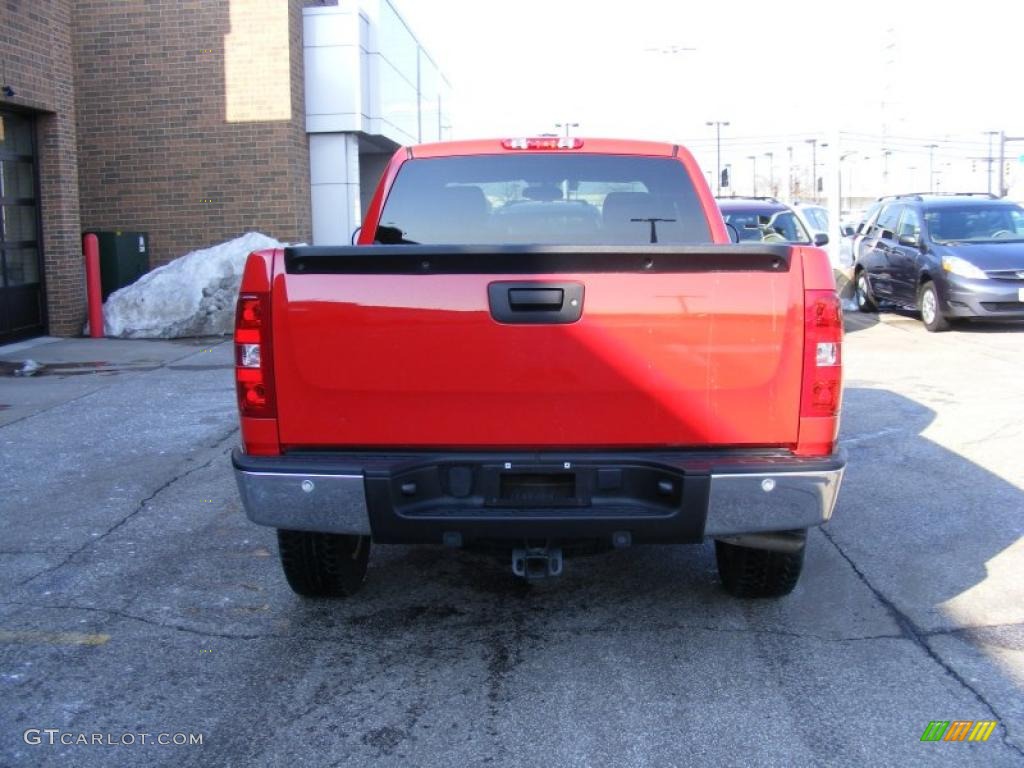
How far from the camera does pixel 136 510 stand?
252 inches

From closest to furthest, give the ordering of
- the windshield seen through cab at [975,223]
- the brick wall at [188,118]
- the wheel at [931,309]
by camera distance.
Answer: the wheel at [931,309] < the windshield seen through cab at [975,223] < the brick wall at [188,118]

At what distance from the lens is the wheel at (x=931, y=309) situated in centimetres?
1424

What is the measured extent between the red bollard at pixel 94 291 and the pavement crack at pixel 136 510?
758 centimetres

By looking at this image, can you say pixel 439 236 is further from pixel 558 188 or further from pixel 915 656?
pixel 915 656

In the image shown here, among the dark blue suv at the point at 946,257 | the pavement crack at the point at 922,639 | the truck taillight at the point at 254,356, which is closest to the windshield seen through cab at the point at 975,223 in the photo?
the dark blue suv at the point at 946,257

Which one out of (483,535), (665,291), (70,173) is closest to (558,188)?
(665,291)

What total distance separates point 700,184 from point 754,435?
190 cm

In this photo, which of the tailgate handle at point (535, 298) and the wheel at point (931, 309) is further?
the wheel at point (931, 309)

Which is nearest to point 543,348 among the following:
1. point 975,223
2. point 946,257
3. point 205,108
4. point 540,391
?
point 540,391

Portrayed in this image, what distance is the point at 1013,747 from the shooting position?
3428 mm

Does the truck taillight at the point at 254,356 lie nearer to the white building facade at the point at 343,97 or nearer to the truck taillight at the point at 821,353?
the truck taillight at the point at 821,353

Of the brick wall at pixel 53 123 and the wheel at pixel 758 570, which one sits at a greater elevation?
the brick wall at pixel 53 123

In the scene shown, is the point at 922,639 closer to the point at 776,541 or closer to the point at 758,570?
the point at 758,570

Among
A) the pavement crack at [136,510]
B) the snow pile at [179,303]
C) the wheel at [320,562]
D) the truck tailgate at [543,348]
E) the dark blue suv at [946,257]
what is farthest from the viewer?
the snow pile at [179,303]
